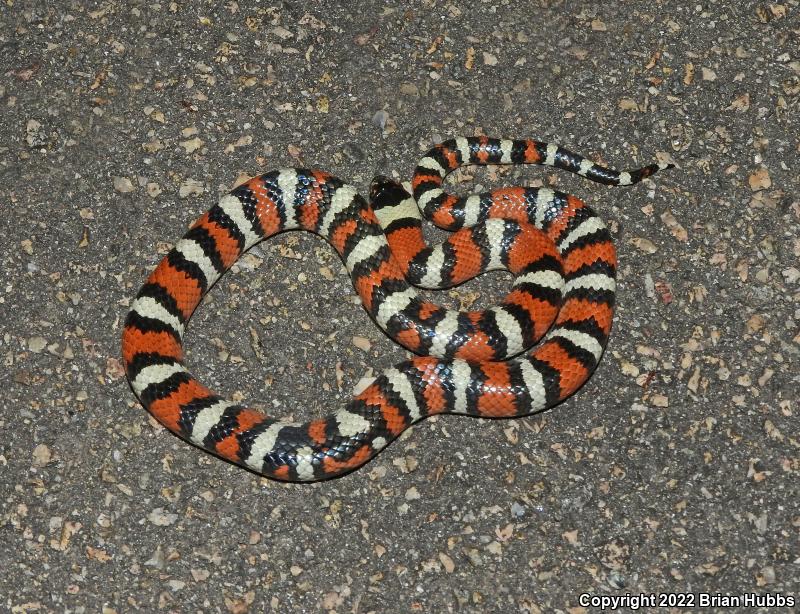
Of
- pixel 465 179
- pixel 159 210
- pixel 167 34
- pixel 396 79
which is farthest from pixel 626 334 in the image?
pixel 167 34

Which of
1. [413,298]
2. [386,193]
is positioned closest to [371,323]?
[413,298]

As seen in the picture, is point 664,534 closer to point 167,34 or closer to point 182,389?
point 182,389

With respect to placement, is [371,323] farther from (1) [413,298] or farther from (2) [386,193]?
(2) [386,193]

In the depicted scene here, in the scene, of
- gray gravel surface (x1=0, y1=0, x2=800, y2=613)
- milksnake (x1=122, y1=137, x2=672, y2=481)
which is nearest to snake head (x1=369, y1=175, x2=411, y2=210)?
milksnake (x1=122, y1=137, x2=672, y2=481)

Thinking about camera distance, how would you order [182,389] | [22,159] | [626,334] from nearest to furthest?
[182,389], [626,334], [22,159]

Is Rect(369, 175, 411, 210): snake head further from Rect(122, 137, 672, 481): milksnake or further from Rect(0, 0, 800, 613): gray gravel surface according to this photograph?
Rect(0, 0, 800, 613): gray gravel surface

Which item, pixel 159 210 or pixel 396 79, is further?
pixel 396 79

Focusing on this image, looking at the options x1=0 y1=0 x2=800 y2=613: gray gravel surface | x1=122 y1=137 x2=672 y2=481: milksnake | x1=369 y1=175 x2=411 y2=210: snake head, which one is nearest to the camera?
x1=0 y1=0 x2=800 y2=613: gray gravel surface

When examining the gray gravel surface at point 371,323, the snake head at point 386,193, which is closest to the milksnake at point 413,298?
the snake head at point 386,193
